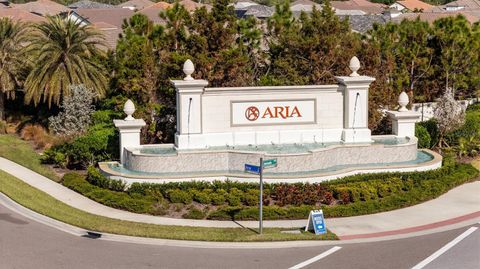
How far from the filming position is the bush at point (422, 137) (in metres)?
29.2

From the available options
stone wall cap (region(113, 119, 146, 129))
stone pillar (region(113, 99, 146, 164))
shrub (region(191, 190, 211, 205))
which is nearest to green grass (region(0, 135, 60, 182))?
stone pillar (region(113, 99, 146, 164))

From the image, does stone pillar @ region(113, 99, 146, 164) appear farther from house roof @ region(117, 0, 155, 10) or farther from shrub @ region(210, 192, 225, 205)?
house roof @ region(117, 0, 155, 10)

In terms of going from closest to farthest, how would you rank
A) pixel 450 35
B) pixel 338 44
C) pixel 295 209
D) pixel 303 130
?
pixel 295 209 → pixel 303 130 → pixel 338 44 → pixel 450 35

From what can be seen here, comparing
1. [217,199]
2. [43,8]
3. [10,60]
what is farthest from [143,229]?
[43,8]

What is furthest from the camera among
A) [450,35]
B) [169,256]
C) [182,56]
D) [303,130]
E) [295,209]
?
[450,35]

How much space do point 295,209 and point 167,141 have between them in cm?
947

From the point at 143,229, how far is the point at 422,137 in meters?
14.0

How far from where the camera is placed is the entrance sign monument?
24.1m

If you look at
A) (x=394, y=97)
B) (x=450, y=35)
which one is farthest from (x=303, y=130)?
(x=450, y=35)

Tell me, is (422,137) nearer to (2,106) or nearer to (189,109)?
(189,109)

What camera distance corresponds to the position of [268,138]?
26016 mm

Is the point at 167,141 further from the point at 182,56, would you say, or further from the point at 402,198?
the point at 402,198

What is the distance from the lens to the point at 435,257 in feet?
58.6

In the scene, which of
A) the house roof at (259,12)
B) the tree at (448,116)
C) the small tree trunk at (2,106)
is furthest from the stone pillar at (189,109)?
the house roof at (259,12)
